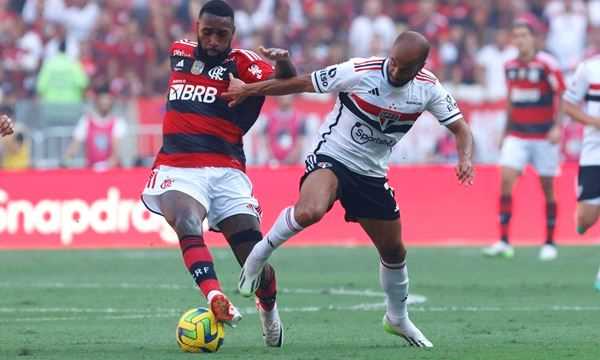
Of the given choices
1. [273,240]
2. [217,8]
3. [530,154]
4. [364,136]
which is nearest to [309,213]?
[273,240]

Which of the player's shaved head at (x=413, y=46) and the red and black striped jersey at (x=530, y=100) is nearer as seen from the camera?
the player's shaved head at (x=413, y=46)

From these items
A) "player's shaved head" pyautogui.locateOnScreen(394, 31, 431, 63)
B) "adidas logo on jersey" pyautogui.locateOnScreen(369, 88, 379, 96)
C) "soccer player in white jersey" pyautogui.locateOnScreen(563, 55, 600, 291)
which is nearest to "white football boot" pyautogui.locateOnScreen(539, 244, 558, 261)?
"soccer player in white jersey" pyautogui.locateOnScreen(563, 55, 600, 291)

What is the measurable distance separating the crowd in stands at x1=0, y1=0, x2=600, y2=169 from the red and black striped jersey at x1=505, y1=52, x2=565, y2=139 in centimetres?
468

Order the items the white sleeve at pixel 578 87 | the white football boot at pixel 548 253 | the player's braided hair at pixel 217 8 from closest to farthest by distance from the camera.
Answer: the player's braided hair at pixel 217 8 < the white sleeve at pixel 578 87 < the white football boot at pixel 548 253

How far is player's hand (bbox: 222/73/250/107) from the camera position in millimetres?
9477

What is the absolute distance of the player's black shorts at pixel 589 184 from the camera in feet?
46.8

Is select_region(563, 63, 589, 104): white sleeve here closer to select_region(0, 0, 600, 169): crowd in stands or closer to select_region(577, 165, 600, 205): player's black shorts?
select_region(577, 165, 600, 205): player's black shorts

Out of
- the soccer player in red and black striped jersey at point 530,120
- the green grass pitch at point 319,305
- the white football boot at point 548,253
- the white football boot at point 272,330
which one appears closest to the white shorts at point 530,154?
the soccer player in red and black striped jersey at point 530,120

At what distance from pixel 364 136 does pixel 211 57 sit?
46.2 inches

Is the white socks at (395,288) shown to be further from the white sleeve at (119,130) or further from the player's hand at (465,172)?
the white sleeve at (119,130)

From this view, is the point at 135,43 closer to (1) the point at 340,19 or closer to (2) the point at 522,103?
(1) the point at 340,19

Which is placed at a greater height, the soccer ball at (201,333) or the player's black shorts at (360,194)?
the player's black shorts at (360,194)

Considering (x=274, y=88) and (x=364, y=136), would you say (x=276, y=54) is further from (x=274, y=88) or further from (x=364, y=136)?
(x=364, y=136)

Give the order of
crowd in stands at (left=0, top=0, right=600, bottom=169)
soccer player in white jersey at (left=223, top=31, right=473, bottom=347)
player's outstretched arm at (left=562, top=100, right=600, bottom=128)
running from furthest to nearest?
crowd in stands at (left=0, top=0, right=600, bottom=169), player's outstretched arm at (left=562, top=100, right=600, bottom=128), soccer player in white jersey at (left=223, top=31, right=473, bottom=347)
